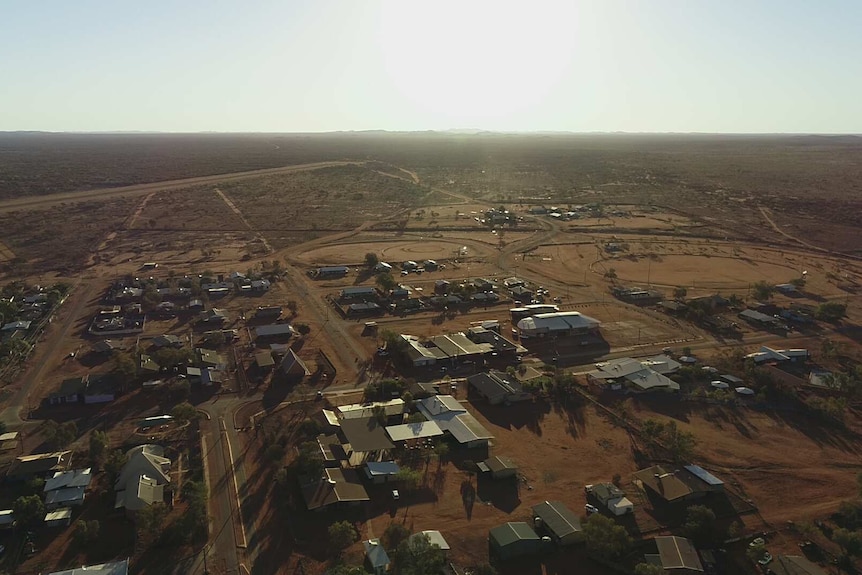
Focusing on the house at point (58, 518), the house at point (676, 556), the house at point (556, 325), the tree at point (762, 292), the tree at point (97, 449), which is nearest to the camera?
the house at point (676, 556)

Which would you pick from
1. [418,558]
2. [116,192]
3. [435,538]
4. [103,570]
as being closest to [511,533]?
[435,538]

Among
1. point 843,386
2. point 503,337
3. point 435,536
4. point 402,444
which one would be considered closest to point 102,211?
point 503,337

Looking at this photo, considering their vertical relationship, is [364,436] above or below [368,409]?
above

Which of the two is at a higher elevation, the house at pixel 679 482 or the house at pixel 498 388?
the house at pixel 679 482

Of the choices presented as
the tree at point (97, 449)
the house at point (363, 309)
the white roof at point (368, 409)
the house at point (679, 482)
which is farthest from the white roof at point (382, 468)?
the house at point (363, 309)

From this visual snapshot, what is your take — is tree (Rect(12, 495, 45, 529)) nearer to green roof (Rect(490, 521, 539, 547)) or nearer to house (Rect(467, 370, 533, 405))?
green roof (Rect(490, 521, 539, 547))

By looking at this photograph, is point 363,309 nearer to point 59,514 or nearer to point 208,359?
point 208,359

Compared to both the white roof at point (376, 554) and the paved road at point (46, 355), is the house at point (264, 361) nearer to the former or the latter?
the paved road at point (46, 355)
